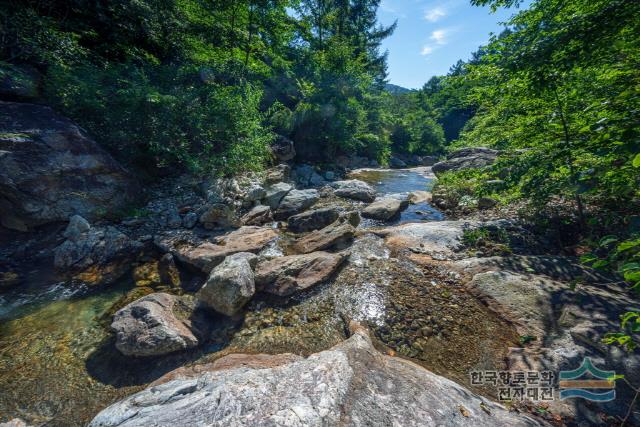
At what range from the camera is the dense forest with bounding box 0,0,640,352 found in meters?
2.75

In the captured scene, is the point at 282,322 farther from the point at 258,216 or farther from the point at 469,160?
the point at 469,160

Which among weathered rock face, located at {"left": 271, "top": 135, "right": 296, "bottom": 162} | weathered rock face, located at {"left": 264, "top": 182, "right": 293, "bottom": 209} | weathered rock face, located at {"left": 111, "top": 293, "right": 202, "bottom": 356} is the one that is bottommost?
weathered rock face, located at {"left": 111, "top": 293, "right": 202, "bottom": 356}

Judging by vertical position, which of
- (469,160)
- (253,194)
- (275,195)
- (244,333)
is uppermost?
(469,160)

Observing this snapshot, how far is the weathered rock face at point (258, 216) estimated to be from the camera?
7047 millimetres

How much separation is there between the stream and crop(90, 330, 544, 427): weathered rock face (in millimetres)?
759

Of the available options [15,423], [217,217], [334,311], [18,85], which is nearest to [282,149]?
[217,217]

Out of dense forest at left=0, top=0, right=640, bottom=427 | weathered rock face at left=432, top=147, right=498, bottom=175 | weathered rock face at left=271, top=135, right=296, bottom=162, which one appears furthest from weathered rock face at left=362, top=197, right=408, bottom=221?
weathered rock face at left=271, top=135, right=296, bottom=162

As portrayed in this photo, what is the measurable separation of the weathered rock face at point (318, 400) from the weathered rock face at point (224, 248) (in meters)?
2.75

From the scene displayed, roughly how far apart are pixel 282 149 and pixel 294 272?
9.32m

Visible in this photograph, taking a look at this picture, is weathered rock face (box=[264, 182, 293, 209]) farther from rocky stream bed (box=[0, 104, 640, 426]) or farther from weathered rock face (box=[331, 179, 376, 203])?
weathered rock face (box=[331, 179, 376, 203])

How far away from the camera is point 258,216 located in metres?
7.19

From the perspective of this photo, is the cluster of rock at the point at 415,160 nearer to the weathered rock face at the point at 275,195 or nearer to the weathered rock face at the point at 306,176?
the weathered rock face at the point at 306,176

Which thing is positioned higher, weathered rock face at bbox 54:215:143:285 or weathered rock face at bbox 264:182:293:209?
weathered rock face at bbox 264:182:293:209

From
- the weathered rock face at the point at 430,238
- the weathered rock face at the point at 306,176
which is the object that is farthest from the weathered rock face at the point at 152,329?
the weathered rock face at the point at 306,176
